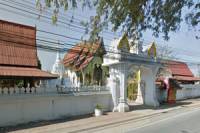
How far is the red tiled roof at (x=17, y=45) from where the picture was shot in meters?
23.5

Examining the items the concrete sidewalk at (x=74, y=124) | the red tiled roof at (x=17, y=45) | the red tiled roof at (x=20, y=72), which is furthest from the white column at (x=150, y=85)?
the red tiled roof at (x=20, y=72)

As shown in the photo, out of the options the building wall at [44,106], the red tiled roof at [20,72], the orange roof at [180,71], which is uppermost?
the orange roof at [180,71]

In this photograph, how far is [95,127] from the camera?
1803cm

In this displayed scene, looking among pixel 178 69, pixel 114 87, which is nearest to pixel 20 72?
pixel 114 87

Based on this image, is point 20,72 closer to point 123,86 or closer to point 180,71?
point 123,86

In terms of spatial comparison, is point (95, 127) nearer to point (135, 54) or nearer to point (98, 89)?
point (98, 89)

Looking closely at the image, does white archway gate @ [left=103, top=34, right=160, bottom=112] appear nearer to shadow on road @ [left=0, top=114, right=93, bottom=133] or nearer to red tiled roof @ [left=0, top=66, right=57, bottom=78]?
shadow on road @ [left=0, top=114, right=93, bottom=133]

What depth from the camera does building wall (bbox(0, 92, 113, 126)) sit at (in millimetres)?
17984

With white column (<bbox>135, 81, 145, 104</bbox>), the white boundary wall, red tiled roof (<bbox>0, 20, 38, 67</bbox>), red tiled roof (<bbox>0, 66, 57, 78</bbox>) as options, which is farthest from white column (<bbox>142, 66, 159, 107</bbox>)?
red tiled roof (<bbox>0, 66, 57, 78</bbox>)

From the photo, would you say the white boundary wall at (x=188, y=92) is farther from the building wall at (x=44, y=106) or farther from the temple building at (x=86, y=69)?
the building wall at (x=44, y=106)

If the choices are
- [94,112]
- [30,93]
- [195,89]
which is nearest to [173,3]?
[30,93]

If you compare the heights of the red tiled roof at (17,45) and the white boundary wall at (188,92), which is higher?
the red tiled roof at (17,45)

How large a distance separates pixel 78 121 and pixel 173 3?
1414 centimetres

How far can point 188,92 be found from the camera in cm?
4491
